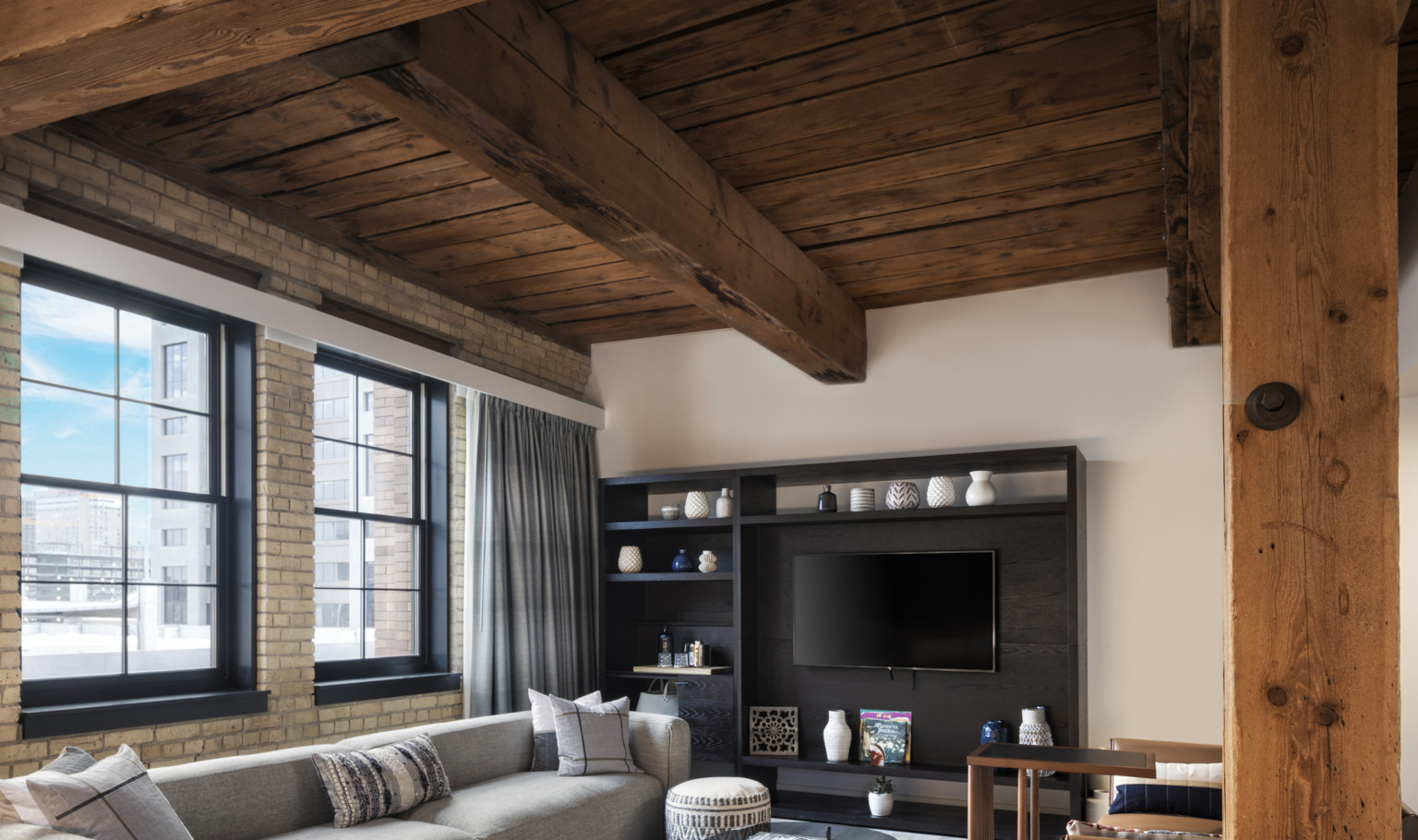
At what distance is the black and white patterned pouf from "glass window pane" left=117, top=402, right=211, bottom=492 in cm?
238

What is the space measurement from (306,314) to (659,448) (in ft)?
8.82

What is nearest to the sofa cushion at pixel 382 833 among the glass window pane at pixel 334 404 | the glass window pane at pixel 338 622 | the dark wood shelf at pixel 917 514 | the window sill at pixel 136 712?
the window sill at pixel 136 712

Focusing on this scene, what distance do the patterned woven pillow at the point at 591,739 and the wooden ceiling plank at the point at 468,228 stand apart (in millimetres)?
2189

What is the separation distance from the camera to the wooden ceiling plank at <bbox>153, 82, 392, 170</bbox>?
149 inches

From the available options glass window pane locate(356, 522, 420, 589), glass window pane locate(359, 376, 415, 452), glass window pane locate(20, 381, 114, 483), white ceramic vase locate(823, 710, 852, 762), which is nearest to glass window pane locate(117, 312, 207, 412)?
glass window pane locate(20, 381, 114, 483)

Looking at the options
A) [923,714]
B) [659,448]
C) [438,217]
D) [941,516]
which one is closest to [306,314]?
[438,217]

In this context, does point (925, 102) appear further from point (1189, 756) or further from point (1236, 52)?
point (1189, 756)

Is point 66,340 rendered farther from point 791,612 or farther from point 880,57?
point 791,612

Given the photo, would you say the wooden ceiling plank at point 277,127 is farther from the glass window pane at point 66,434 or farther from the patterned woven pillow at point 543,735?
the patterned woven pillow at point 543,735

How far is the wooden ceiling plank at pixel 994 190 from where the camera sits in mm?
4129

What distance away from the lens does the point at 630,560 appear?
260 inches

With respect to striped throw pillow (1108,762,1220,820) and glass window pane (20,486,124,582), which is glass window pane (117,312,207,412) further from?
striped throw pillow (1108,762,1220,820)

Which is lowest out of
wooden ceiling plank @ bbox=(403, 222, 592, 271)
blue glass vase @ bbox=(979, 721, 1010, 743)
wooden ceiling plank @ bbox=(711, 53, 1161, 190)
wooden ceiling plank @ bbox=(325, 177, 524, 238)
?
blue glass vase @ bbox=(979, 721, 1010, 743)

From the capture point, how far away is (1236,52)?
172 cm
